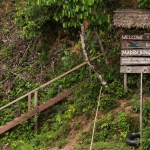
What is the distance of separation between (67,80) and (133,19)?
3.33 metres

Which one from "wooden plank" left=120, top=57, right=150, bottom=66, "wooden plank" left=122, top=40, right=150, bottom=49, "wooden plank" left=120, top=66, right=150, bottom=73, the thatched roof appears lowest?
"wooden plank" left=120, top=66, right=150, bottom=73

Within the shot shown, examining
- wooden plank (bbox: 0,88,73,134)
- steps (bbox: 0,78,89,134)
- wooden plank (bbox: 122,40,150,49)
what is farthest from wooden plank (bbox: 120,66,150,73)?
wooden plank (bbox: 0,88,73,134)

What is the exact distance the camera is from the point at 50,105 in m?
11.5

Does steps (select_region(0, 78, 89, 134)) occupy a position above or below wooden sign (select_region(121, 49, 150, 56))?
below

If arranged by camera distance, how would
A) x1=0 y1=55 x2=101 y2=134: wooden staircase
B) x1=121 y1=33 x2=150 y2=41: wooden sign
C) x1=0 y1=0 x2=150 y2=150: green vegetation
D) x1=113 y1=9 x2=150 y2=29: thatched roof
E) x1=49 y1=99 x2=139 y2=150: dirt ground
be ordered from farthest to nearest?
x1=0 y1=55 x2=101 y2=134: wooden staircase → x1=121 y1=33 x2=150 y2=41: wooden sign → x1=113 y1=9 x2=150 y2=29: thatched roof → x1=49 y1=99 x2=139 y2=150: dirt ground → x1=0 y1=0 x2=150 y2=150: green vegetation

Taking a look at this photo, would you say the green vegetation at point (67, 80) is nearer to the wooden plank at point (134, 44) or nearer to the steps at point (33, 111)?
the steps at point (33, 111)

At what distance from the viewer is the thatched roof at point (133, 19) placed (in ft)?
32.9

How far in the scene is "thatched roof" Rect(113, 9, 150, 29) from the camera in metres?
10.0

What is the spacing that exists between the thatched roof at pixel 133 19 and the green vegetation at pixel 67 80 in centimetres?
72

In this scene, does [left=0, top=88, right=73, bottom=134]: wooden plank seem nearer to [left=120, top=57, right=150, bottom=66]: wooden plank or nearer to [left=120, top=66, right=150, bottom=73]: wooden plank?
[left=120, top=66, right=150, bottom=73]: wooden plank

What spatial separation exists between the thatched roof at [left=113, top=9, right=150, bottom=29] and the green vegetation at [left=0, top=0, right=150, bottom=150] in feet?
2.36

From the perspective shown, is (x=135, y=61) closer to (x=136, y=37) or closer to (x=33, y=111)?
(x=136, y=37)

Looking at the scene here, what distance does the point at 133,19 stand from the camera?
33.2 ft

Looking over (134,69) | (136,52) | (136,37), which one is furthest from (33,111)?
(136,37)
